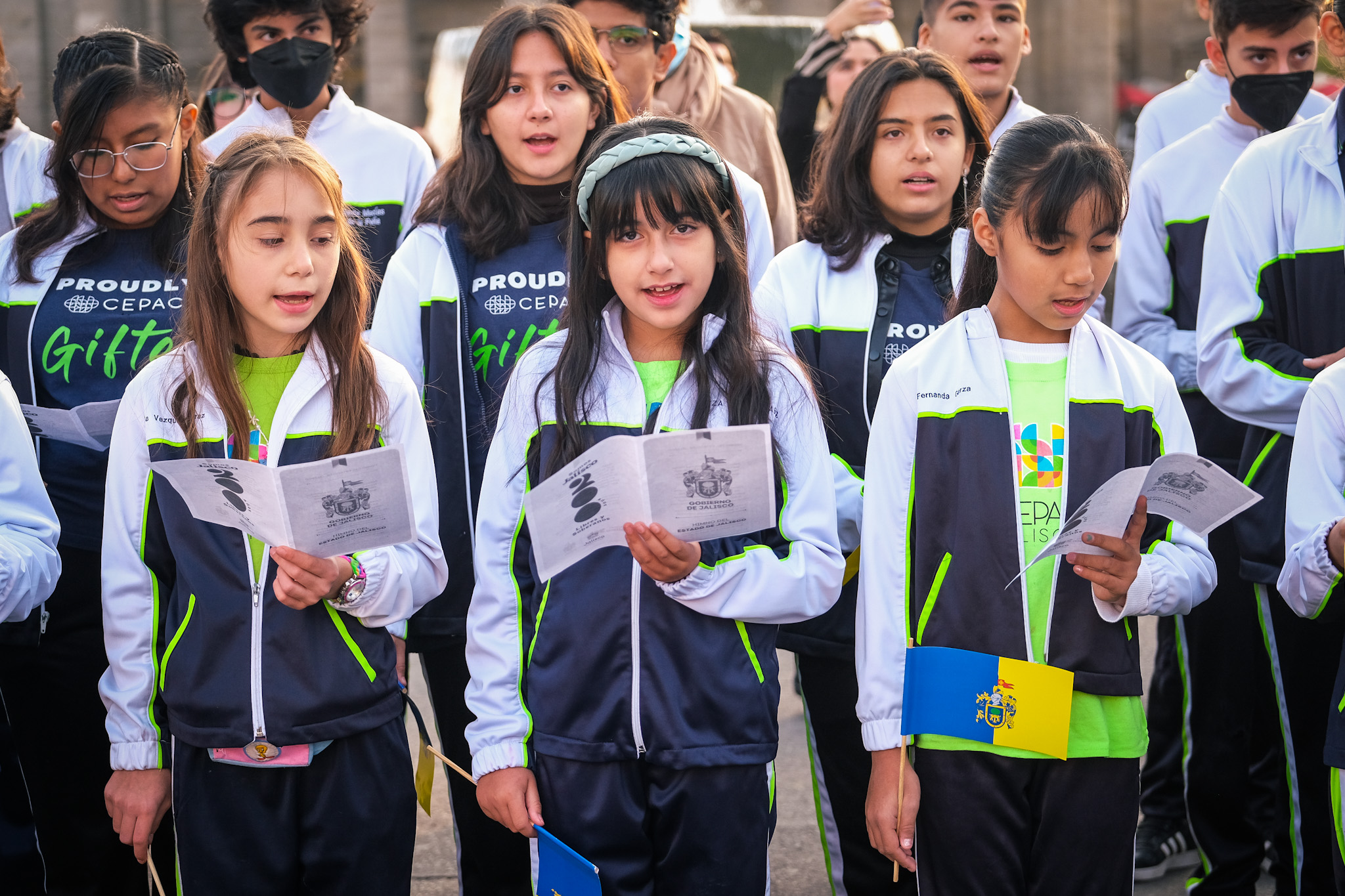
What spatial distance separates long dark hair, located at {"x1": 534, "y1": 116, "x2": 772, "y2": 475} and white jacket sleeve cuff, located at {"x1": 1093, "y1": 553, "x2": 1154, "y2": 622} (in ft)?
2.43

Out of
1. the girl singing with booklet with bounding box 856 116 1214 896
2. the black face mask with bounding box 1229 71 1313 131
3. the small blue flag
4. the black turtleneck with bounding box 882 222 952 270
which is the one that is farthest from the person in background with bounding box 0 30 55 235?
the black face mask with bounding box 1229 71 1313 131

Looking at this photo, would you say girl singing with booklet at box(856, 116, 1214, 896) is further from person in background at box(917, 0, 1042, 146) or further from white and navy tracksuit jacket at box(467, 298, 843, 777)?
person in background at box(917, 0, 1042, 146)

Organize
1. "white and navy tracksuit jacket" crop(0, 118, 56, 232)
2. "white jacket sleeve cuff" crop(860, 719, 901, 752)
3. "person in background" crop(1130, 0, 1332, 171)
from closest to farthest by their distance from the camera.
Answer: "white jacket sleeve cuff" crop(860, 719, 901, 752)
"white and navy tracksuit jacket" crop(0, 118, 56, 232)
"person in background" crop(1130, 0, 1332, 171)

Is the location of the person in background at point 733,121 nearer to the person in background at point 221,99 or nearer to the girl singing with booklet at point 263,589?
the person in background at point 221,99

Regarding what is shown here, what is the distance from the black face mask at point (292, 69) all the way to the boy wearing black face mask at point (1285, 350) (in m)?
2.54

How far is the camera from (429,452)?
2891mm

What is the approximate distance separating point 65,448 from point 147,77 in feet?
3.03

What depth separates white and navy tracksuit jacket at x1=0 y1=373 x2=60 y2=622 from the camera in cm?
278

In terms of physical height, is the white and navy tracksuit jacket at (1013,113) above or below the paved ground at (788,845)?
above

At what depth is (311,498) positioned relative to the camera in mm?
2455

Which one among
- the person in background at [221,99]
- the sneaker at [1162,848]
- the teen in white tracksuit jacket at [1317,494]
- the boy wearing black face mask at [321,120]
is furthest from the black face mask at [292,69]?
the sneaker at [1162,848]

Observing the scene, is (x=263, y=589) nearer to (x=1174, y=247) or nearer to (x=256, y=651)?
(x=256, y=651)

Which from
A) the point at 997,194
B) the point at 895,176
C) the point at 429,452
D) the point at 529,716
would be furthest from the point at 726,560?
the point at 895,176

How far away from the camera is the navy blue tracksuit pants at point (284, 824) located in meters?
2.71
